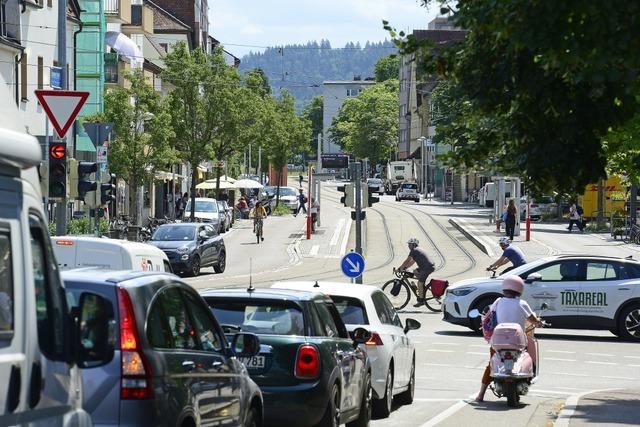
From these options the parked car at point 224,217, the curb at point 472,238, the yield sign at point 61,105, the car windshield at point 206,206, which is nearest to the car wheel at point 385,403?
the yield sign at point 61,105

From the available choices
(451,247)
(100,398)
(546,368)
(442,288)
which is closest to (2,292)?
(100,398)

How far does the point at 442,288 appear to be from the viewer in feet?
106

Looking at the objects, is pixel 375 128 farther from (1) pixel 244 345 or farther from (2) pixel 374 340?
(1) pixel 244 345

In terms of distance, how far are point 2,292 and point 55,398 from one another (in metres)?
0.71

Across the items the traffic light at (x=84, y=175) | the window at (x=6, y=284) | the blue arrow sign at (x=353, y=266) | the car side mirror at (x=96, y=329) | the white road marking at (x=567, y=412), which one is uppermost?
the traffic light at (x=84, y=175)

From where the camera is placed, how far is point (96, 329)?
5.98 metres

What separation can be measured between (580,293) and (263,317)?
15.4 metres

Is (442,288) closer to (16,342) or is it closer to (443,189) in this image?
(16,342)

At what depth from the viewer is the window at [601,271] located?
2661cm

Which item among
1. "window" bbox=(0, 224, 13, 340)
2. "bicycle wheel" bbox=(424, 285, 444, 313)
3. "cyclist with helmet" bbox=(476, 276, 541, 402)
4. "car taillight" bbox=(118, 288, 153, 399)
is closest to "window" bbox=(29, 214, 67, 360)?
"window" bbox=(0, 224, 13, 340)

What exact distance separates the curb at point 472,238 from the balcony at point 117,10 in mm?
19504

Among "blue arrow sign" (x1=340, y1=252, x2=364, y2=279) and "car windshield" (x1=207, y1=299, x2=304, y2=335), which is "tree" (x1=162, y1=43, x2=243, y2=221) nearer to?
"blue arrow sign" (x1=340, y1=252, x2=364, y2=279)

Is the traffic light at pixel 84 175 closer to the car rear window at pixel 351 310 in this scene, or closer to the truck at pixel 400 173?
the car rear window at pixel 351 310

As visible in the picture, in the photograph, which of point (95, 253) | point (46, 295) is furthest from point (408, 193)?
point (46, 295)
